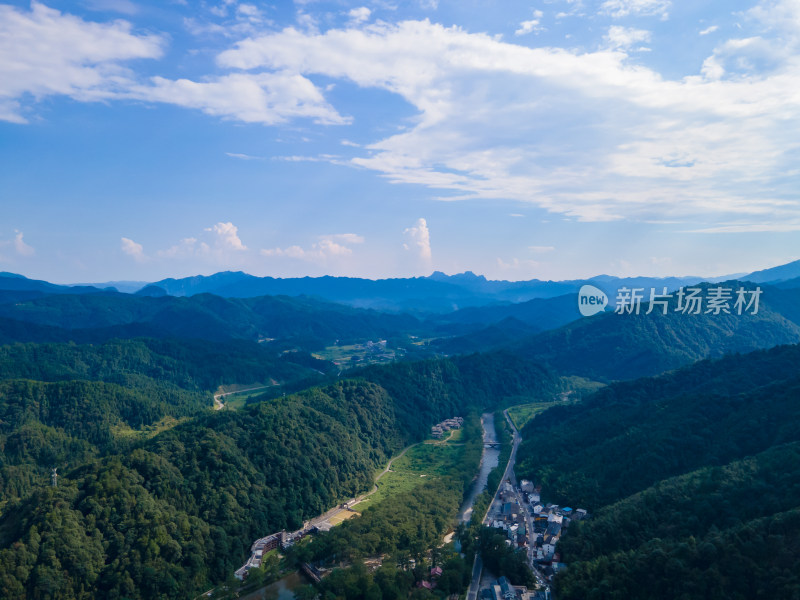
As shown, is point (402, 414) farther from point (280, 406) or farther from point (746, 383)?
point (746, 383)

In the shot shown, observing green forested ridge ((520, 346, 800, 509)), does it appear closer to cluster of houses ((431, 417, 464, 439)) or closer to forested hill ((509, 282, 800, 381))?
cluster of houses ((431, 417, 464, 439))

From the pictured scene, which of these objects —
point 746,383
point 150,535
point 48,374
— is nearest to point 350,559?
point 150,535

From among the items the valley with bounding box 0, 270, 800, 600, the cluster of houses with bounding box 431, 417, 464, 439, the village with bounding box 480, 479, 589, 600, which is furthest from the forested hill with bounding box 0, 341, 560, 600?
the village with bounding box 480, 479, 589, 600

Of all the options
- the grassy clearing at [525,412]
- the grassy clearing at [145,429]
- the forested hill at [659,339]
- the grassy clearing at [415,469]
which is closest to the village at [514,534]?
the grassy clearing at [415,469]

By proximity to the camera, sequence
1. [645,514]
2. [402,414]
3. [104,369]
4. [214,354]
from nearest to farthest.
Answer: [645,514], [402,414], [104,369], [214,354]

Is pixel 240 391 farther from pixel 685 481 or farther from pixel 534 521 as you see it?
pixel 685 481

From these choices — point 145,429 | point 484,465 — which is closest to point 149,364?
point 145,429
